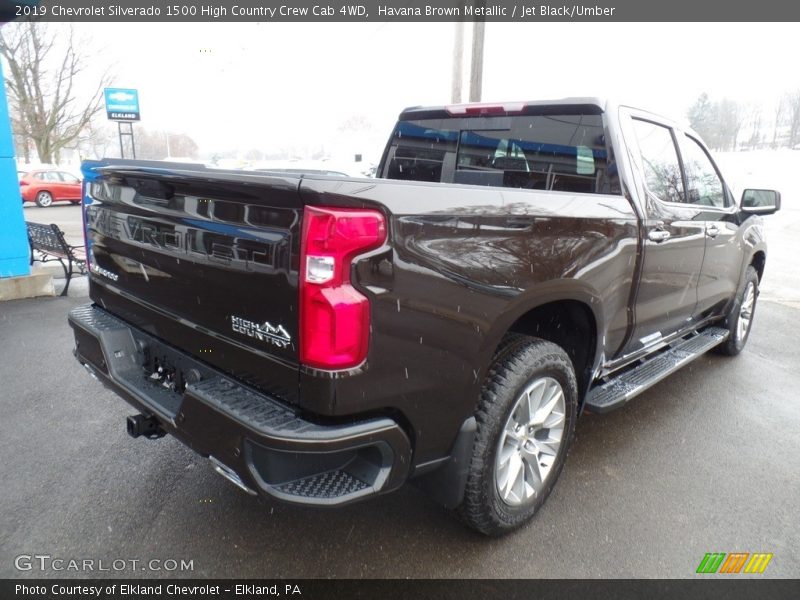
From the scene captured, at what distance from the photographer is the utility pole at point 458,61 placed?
30.8ft

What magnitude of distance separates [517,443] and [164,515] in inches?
66.3

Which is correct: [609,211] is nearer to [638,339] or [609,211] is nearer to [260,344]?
[638,339]

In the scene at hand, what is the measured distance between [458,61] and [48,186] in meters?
18.7

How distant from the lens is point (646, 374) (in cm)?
345

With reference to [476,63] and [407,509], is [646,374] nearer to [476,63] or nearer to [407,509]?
[407,509]

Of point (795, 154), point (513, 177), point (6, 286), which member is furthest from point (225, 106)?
point (795, 154)

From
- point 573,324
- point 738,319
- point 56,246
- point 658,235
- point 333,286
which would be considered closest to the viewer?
point 333,286

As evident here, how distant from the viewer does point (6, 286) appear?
6.48 m

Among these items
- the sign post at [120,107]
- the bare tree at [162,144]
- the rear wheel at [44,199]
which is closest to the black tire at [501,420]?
the sign post at [120,107]

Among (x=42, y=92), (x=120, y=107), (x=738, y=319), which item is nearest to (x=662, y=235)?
(x=738, y=319)

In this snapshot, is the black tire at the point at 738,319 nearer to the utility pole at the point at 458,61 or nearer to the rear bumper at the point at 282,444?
the rear bumper at the point at 282,444

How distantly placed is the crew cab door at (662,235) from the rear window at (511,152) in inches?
8.2

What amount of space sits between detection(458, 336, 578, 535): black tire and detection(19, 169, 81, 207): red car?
23.6 metres

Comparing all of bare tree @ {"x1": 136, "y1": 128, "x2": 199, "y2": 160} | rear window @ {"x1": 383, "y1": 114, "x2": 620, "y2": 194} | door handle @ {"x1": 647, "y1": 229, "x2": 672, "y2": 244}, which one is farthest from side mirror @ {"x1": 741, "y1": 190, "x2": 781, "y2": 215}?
bare tree @ {"x1": 136, "y1": 128, "x2": 199, "y2": 160}
